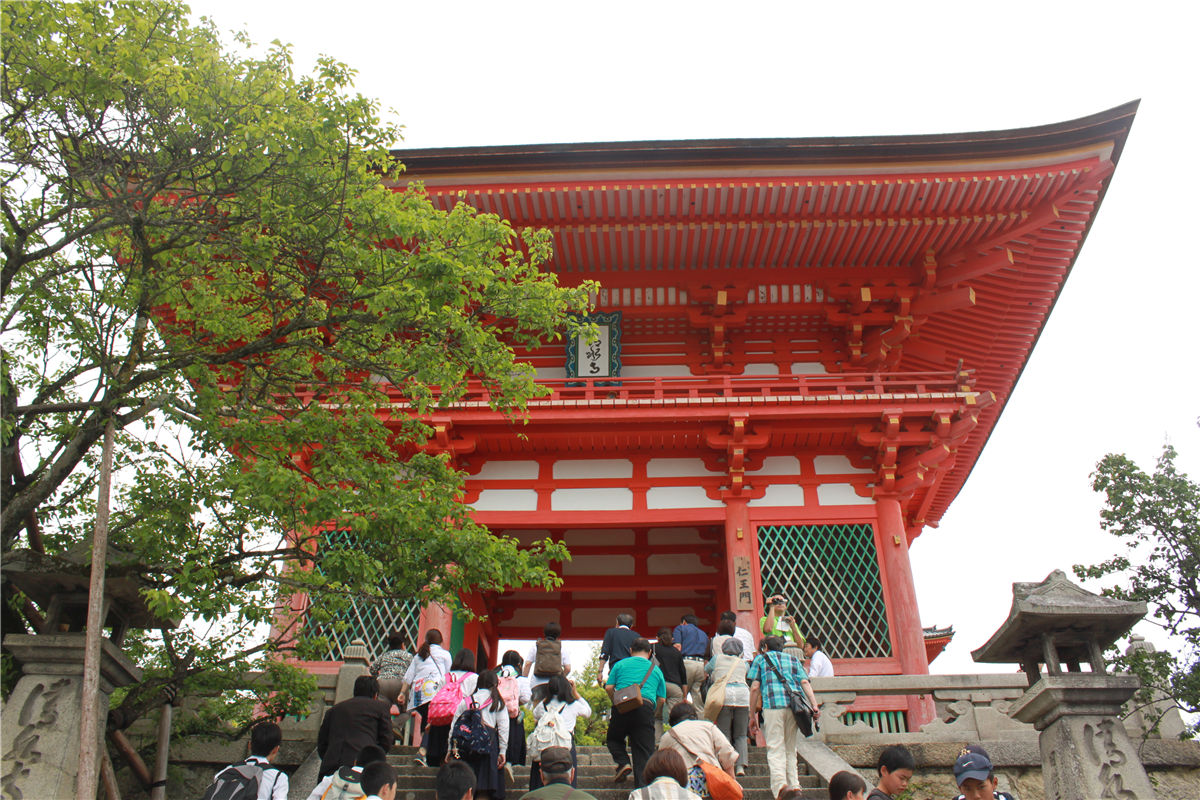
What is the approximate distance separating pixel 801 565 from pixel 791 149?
5845 millimetres

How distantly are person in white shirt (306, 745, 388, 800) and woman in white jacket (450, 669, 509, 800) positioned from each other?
2.79ft

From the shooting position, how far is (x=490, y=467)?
13.3 metres

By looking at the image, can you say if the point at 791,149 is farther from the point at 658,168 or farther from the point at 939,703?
the point at 939,703

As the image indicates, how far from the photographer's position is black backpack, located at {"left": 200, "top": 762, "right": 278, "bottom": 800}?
5465mm

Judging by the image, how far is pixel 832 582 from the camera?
40.3ft

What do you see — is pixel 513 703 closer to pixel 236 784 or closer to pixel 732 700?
pixel 732 700

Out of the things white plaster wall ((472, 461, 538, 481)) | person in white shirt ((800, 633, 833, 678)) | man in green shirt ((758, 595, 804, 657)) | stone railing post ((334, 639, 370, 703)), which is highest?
white plaster wall ((472, 461, 538, 481))

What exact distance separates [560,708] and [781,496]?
6532 mm

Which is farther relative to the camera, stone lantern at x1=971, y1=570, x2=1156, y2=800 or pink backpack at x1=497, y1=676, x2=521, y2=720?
pink backpack at x1=497, y1=676, x2=521, y2=720

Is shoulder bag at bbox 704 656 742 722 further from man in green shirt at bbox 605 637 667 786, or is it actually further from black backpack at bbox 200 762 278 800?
black backpack at bbox 200 762 278 800

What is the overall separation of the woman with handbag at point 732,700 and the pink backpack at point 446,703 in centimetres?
220

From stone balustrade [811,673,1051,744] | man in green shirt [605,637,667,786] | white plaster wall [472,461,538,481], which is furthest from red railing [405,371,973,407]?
man in green shirt [605,637,667,786]

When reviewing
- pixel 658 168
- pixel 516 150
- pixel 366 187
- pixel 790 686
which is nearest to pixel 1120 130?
pixel 658 168

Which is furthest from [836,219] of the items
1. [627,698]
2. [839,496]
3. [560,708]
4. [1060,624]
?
[560,708]
